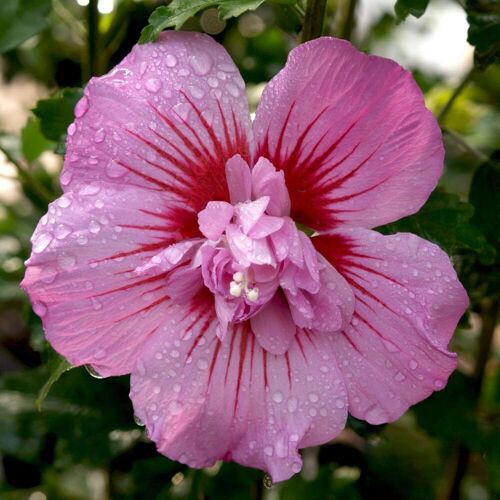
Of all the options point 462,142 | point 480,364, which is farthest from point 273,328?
point 480,364

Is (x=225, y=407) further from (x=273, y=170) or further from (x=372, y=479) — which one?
(x=372, y=479)

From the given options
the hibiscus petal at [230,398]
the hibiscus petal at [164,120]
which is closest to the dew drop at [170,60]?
the hibiscus petal at [164,120]

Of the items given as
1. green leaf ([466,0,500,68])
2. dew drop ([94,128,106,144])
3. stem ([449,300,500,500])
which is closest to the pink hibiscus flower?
dew drop ([94,128,106,144])

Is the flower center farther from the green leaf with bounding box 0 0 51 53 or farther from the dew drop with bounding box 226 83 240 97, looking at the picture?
the green leaf with bounding box 0 0 51 53

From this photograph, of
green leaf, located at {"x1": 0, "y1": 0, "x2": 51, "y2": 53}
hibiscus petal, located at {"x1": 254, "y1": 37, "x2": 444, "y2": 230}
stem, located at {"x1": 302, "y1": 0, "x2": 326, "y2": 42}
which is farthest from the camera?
green leaf, located at {"x1": 0, "y1": 0, "x2": 51, "y2": 53}

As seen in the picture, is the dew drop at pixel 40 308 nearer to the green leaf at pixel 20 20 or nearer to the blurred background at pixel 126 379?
the blurred background at pixel 126 379

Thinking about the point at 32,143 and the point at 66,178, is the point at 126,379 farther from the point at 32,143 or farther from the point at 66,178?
the point at 66,178

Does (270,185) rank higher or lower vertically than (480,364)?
higher
